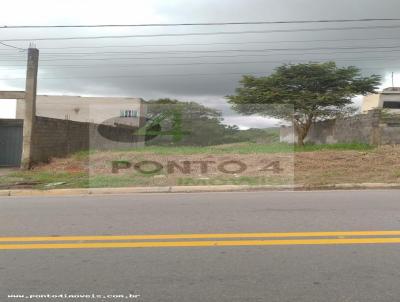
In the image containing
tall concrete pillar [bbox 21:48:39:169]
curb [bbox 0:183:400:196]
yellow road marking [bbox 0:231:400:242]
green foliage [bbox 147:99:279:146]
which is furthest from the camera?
green foliage [bbox 147:99:279:146]

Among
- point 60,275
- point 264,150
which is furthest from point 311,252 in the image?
point 264,150

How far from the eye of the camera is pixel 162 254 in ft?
17.2

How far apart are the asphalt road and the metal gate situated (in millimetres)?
10646

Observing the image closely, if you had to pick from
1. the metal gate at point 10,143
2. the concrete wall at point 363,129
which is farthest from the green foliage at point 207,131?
the metal gate at point 10,143

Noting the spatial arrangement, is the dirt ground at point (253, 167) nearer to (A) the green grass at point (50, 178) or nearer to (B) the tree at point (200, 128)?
(A) the green grass at point (50, 178)

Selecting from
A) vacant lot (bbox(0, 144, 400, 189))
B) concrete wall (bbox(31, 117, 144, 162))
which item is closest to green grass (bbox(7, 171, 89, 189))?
vacant lot (bbox(0, 144, 400, 189))

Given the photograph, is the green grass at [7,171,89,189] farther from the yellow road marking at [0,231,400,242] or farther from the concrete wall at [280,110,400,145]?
the concrete wall at [280,110,400,145]

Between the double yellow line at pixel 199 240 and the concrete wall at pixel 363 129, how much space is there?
504 inches

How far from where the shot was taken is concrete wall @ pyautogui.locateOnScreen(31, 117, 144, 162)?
56.1 ft

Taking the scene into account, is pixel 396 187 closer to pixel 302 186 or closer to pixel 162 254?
pixel 302 186

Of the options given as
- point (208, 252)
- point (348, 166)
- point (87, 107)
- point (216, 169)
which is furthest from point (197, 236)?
point (87, 107)

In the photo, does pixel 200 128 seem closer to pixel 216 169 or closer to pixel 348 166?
pixel 216 169

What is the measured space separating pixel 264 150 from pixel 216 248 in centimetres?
1293

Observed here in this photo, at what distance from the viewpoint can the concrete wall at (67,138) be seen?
56.1ft
